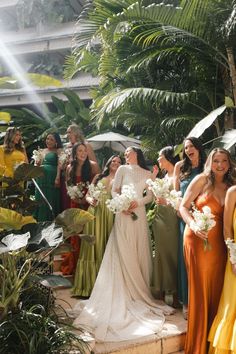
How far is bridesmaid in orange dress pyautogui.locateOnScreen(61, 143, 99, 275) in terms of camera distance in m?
5.22

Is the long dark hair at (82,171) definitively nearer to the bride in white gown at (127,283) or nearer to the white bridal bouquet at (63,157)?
the white bridal bouquet at (63,157)

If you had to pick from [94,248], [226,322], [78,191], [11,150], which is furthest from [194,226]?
[11,150]

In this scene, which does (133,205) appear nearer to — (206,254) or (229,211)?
(206,254)

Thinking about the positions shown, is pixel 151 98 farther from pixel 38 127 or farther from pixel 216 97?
pixel 38 127

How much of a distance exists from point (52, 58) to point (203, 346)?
581 inches

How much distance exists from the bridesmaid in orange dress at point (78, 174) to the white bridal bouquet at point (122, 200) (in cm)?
92

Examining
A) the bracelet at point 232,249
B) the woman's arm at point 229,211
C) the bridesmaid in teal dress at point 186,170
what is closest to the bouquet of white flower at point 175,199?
the bridesmaid in teal dress at point 186,170

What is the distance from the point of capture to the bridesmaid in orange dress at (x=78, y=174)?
5219mm

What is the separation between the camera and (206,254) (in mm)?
3484

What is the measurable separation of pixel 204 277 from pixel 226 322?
396 mm

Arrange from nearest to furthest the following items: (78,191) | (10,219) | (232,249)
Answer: (10,219) < (232,249) < (78,191)

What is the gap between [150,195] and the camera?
15.2 ft

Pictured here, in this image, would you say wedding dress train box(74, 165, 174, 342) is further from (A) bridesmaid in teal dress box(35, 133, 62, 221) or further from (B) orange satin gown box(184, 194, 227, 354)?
(A) bridesmaid in teal dress box(35, 133, 62, 221)

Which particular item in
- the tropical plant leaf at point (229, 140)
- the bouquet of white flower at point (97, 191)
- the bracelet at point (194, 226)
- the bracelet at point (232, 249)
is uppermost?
the tropical plant leaf at point (229, 140)
